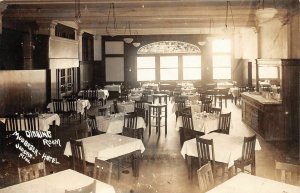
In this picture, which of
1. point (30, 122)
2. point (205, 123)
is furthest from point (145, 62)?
point (205, 123)

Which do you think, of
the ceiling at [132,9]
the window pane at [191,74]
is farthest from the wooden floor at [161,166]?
the window pane at [191,74]

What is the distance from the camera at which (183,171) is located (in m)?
6.16

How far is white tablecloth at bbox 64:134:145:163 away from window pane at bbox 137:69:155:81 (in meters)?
13.2

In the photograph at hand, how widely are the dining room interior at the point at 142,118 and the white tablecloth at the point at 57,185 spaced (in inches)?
0.5

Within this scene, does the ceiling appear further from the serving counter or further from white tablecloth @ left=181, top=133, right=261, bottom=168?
white tablecloth @ left=181, top=133, right=261, bottom=168

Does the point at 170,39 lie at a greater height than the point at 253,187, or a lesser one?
greater

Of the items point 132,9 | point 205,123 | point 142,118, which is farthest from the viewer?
point 132,9

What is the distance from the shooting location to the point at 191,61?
18.8 m

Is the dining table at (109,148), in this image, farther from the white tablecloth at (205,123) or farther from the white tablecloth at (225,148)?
the white tablecloth at (205,123)

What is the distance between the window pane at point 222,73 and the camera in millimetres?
18438

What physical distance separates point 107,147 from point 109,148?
0.13 ft

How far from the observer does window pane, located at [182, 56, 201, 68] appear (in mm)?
18719

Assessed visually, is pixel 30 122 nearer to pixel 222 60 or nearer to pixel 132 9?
pixel 132 9

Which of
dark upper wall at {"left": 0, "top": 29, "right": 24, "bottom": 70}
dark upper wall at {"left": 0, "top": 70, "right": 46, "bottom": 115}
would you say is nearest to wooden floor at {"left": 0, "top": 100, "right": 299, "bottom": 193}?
dark upper wall at {"left": 0, "top": 70, "right": 46, "bottom": 115}
